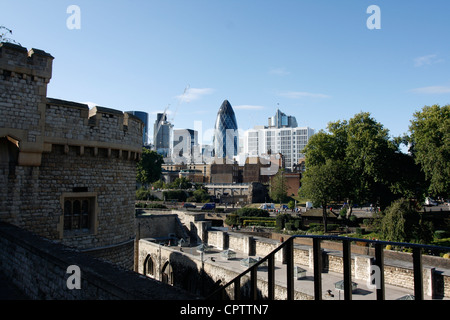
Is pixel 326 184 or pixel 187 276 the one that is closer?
pixel 187 276

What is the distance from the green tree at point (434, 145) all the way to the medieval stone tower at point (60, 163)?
28.3 meters

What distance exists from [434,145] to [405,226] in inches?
430

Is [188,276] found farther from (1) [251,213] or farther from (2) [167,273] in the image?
(1) [251,213]

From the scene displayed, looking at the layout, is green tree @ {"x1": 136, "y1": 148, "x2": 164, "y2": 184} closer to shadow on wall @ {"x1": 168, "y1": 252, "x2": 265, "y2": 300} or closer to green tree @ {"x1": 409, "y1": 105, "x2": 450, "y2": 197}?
shadow on wall @ {"x1": 168, "y1": 252, "x2": 265, "y2": 300}

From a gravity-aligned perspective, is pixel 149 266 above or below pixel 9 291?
below

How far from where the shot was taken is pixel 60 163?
10836 mm

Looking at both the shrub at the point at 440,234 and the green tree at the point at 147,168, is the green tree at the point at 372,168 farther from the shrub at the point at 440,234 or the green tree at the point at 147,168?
the green tree at the point at 147,168

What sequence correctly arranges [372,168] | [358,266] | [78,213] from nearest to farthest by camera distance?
[78,213]
[358,266]
[372,168]

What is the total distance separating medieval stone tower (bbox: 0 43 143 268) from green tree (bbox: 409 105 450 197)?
28273 millimetres

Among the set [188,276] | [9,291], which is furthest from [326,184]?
[9,291]

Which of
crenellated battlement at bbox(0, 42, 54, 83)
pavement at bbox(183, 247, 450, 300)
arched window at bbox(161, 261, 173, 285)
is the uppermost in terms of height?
crenellated battlement at bbox(0, 42, 54, 83)

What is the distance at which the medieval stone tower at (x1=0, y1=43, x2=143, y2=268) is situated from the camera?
9797 millimetres

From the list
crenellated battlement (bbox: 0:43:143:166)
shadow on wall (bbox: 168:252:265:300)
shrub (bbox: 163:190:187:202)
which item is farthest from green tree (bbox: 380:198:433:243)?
shrub (bbox: 163:190:187:202)

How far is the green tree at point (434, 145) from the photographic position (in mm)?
29953
